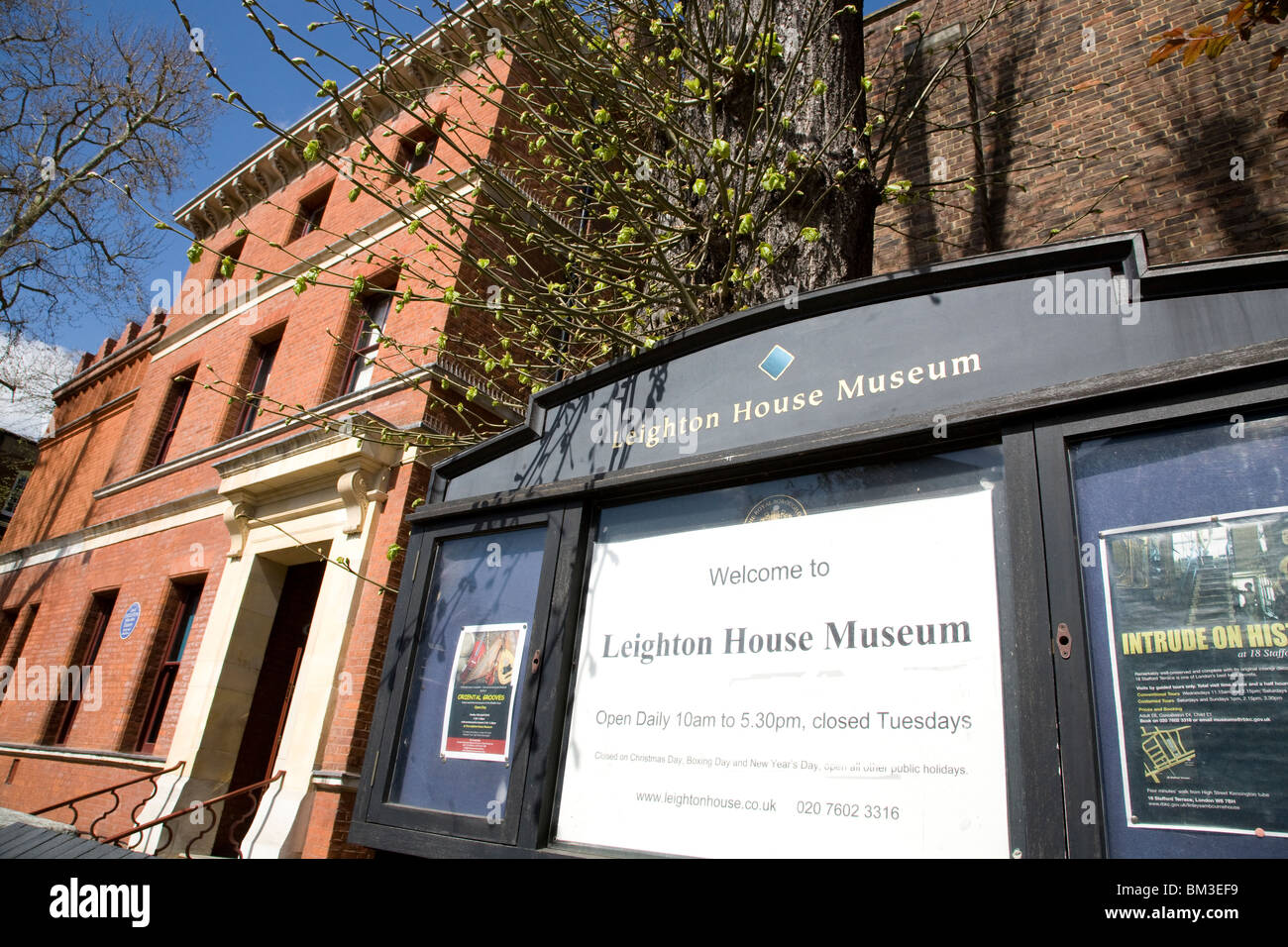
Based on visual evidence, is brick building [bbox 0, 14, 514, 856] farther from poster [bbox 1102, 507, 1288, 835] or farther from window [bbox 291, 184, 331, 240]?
poster [bbox 1102, 507, 1288, 835]

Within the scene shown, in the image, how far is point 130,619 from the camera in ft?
39.5

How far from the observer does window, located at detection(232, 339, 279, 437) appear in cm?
1286

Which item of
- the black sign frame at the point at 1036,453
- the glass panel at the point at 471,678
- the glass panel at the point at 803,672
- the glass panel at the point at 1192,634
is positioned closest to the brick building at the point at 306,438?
the glass panel at the point at 471,678

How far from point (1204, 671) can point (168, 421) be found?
1719cm

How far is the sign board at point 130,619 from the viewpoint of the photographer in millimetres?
11906

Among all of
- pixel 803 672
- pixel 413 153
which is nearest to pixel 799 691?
pixel 803 672

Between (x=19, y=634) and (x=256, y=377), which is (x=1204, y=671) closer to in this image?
(x=256, y=377)

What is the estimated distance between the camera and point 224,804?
952cm

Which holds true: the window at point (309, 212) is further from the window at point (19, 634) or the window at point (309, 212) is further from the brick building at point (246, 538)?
the window at point (19, 634)

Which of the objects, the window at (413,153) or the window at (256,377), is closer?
the window at (413,153)

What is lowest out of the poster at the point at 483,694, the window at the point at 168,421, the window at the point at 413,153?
the poster at the point at 483,694

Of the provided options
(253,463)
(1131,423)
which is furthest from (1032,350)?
(253,463)

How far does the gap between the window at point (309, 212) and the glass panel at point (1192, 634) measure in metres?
15.1
